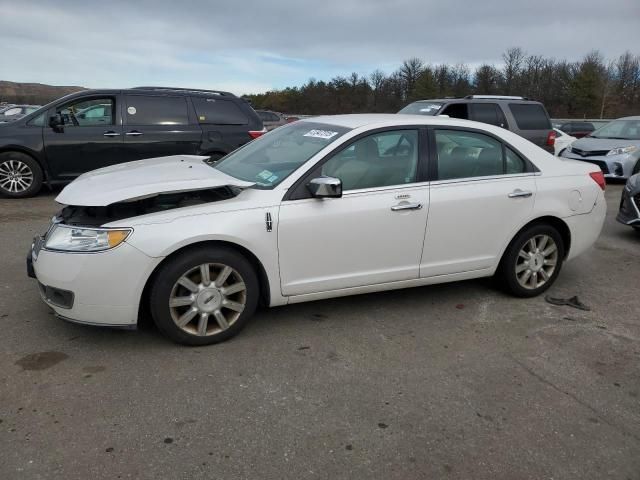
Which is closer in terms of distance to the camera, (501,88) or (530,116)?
(530,116)

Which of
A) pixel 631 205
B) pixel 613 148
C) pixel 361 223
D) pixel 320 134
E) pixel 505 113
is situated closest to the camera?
pixel 361 223

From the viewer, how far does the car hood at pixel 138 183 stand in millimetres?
3422

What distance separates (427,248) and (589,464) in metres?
Result: 1.93

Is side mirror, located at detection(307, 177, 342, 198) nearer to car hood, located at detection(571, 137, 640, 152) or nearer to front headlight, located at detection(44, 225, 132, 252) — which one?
front headlight, located at detection(44, 225, 132, 252)

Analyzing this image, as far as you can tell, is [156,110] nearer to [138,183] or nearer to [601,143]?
[138,183]

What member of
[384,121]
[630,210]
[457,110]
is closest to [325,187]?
[384,121]

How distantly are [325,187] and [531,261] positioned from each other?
84.3 inches

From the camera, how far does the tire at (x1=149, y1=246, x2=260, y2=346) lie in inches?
135

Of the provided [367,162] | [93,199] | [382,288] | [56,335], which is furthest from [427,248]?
[56,335]

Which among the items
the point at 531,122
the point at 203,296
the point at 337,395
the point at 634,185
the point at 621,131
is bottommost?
the point at 337,395

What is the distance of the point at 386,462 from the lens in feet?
8.33

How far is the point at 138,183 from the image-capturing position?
11.8 feet

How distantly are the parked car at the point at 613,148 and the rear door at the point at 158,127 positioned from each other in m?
8.82

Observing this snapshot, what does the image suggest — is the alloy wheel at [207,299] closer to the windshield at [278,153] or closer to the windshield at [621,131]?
the windshield at [278,153]
